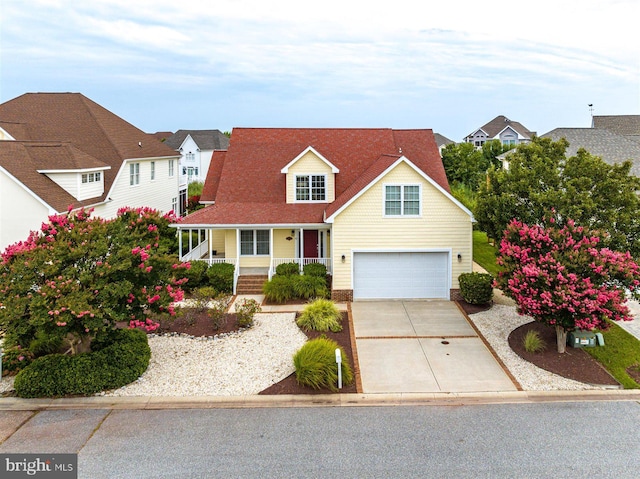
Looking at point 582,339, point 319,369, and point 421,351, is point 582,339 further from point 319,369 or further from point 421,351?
point 319,369

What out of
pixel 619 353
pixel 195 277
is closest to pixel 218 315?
pixel 195 277

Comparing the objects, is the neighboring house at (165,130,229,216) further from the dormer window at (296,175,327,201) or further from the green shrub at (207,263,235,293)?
the green shrub at (207,263,235,293)

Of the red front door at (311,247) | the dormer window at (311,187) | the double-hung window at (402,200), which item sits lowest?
the red front door at (311,247)

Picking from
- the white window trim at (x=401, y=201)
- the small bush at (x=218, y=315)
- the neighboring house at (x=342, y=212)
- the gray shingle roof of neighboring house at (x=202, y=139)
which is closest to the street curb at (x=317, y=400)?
the small bush at (x=218, y=315)

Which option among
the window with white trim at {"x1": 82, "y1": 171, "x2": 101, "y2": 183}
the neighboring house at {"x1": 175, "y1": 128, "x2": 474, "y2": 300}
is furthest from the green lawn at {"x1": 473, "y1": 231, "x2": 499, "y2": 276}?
the window with white trim at {"x1": 82, "y1": 171, "x2": 101, "y2": 183}

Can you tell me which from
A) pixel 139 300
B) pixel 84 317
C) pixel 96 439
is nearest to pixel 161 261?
pixel 139 300

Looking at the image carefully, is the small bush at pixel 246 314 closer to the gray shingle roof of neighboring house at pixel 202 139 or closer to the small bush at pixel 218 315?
the small bush at pixel 218 315
